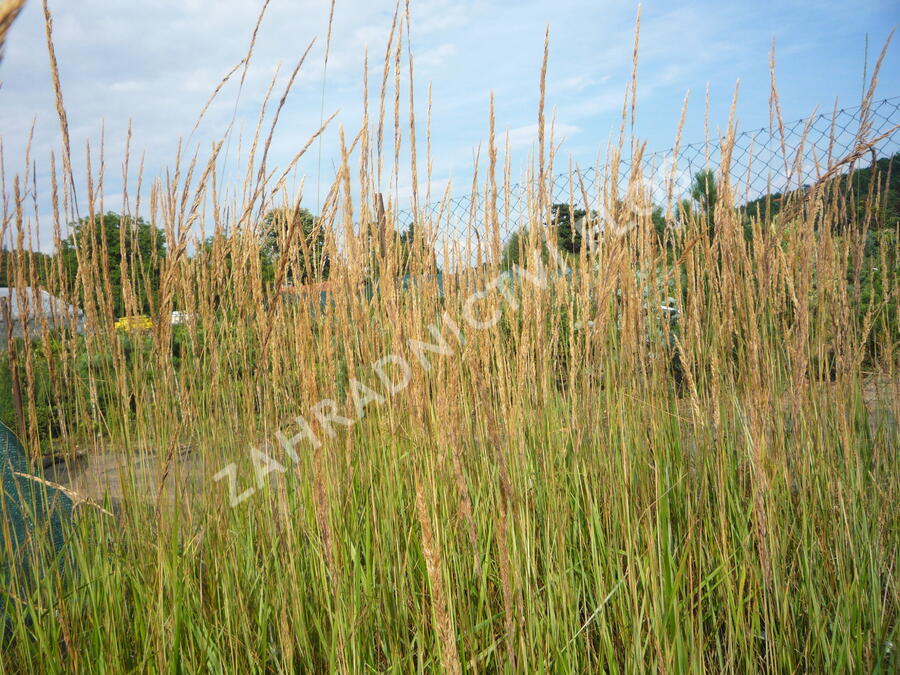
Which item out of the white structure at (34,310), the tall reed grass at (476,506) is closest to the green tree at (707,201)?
the tall reed grass at (476,506)

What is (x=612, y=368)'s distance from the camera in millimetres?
1331

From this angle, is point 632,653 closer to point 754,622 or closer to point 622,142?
point 754,622

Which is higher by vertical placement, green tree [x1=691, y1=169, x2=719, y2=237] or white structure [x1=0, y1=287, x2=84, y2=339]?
green tree [x1=691, y1=169, x2=719, y2=237]

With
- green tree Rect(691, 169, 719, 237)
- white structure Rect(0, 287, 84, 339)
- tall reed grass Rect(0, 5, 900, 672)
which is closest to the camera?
tall reed grass Rect(0, 5, 900, 672)

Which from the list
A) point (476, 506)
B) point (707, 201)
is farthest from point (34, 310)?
point (707, 201)

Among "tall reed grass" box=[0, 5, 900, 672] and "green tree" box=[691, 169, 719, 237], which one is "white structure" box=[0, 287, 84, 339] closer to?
"tall reed grass" box=[0, 5, 900, 672]

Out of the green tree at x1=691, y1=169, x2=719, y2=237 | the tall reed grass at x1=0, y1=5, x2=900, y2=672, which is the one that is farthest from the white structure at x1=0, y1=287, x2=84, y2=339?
the green tree at x1=691, y1=169, x2=719, y2=237

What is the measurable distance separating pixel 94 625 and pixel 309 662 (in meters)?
0.45

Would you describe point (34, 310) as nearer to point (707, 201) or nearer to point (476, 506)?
point (476, 506)

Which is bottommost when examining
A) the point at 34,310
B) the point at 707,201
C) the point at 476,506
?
the point at 476,506

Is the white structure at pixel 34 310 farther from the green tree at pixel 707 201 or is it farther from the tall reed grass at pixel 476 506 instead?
the green tree at pixel 707 201

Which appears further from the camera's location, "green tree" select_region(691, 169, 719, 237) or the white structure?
"green tree" select_region(691, 169, 719, 237)

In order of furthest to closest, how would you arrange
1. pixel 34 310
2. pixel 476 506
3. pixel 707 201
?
pixel 707 201 → pixel 34 310 → pixel 476 506

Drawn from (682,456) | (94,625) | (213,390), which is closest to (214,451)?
(213,390)
